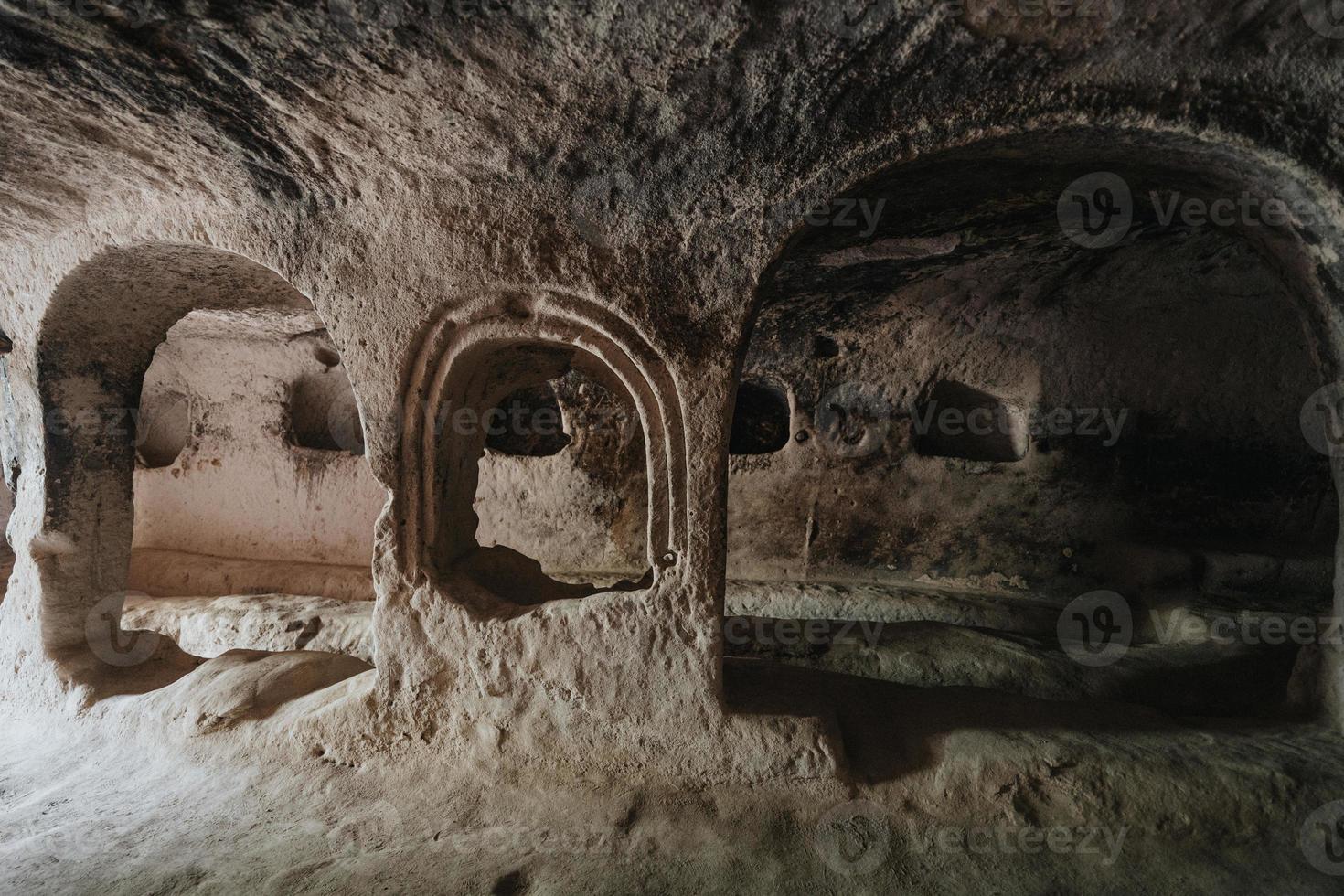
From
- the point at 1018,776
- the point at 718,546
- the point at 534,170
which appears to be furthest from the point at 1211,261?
the point at 534,170

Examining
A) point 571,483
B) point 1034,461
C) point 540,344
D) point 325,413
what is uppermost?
point 540,344

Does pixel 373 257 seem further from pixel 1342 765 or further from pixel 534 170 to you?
pixel 1342 765

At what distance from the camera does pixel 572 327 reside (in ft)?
8.62

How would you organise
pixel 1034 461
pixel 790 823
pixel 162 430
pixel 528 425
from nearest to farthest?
pixel 790 823, pixel 1034 461, pixel 528 425, pixel 162 430

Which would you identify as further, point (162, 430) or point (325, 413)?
point (162, 430)

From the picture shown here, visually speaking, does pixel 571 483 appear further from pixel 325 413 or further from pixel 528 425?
pixel 325 413

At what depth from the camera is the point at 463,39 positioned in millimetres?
2104

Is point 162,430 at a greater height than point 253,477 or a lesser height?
greater

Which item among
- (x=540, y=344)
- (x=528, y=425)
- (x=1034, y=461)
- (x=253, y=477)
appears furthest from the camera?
(x=253, y=477)

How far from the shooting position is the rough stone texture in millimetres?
2102

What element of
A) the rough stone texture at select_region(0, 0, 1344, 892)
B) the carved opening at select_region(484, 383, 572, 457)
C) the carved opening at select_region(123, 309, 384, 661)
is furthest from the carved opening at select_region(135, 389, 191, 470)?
the rough stone texture at select_region(0, 0, 1344, 892)

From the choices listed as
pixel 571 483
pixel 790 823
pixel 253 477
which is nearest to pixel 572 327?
pixel 790 823

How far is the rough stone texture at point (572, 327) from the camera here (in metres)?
2.10

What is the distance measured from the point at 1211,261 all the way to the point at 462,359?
4.42 m
